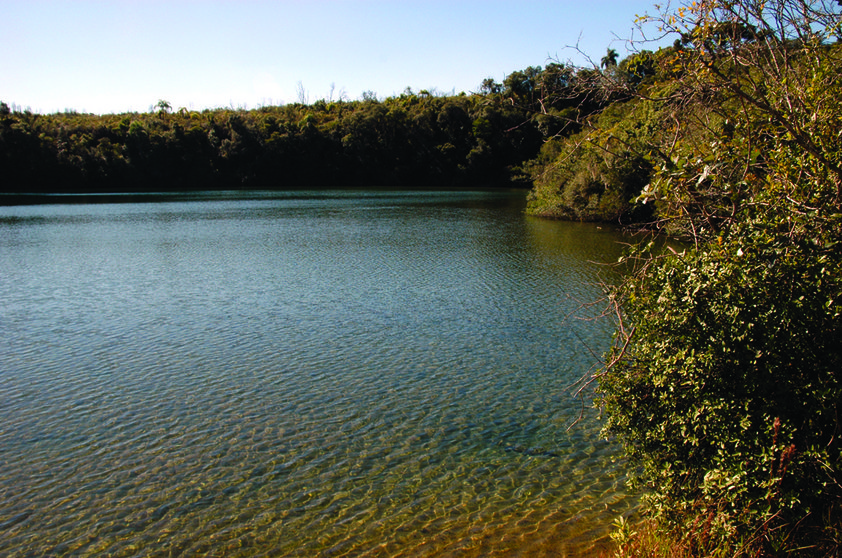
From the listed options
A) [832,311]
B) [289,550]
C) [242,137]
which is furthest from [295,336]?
[242,137]

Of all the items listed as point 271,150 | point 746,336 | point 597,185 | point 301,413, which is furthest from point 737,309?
point 271,150

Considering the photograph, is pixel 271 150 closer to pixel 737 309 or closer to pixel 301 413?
pixel 301 413

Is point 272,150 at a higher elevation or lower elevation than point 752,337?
higher

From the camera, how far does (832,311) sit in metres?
5.33

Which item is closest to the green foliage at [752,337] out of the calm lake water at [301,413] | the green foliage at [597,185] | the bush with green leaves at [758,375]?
the bush with green leaves at [758,375]

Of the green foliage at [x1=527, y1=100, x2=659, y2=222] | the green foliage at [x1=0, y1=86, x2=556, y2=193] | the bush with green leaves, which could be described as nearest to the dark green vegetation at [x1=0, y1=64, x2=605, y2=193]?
the green foliage at [x1=0, y1=86, x2=556, y2=193]

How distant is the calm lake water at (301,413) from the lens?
7559 mm

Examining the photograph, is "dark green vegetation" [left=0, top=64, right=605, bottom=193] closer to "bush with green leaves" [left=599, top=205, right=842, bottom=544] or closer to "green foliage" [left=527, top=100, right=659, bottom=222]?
"green foliage" [left=527, top=100, right=659, bottom=222]

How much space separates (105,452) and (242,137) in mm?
104274

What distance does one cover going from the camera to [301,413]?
36.1ft

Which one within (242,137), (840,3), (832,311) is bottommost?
(832,311)

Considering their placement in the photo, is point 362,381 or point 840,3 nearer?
→ point 840,3

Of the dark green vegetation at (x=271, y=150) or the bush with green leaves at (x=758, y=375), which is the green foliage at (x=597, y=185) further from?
the dark green vegetation at (x=271, y=150)

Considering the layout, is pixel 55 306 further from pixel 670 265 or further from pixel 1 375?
pixel 670 265
